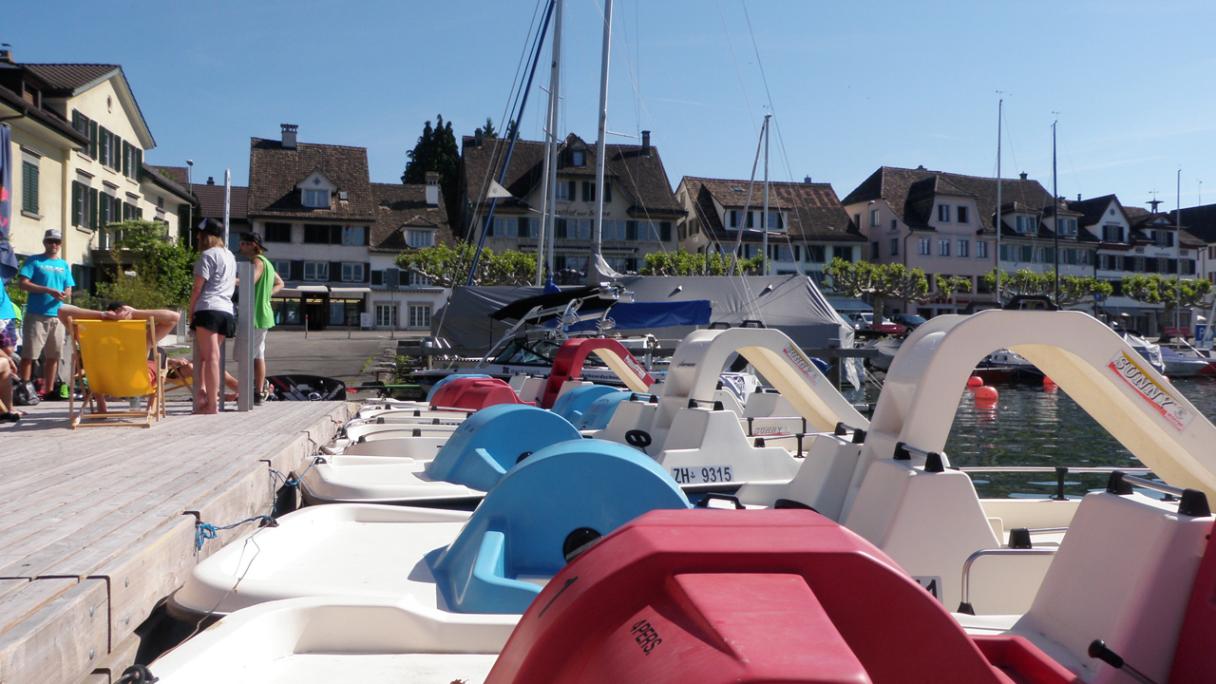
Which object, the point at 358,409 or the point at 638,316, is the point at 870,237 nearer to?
the point at 638,316

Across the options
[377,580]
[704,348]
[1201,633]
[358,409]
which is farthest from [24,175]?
[1201,633]

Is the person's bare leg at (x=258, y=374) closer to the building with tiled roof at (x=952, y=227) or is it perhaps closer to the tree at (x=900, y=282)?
the tree at (x=900, y=282)

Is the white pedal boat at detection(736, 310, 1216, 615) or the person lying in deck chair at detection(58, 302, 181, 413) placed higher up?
the person lying in deck chair at detection(58, 302, 181, 413)

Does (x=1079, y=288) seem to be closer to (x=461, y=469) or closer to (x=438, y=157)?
(x=438, y=157)

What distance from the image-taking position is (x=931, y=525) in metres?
4.07

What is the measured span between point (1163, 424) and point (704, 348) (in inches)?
142

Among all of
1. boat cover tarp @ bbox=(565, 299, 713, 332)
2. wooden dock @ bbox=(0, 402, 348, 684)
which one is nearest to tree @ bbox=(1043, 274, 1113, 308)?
boat cover tarp @ bbox=(565, 299, 713, 332)

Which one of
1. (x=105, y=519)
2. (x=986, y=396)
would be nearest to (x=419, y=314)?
(x=986, y=396)

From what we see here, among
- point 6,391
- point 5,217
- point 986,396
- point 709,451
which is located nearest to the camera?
point 709,451

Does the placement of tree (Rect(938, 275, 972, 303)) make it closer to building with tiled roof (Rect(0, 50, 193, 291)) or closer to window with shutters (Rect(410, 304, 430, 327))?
window with shutters (Rect(410, 304, 430, 327))

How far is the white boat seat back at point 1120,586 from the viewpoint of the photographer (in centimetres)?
269

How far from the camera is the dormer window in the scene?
61.8m

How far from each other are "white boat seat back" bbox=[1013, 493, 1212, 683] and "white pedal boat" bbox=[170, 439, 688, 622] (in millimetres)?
1331

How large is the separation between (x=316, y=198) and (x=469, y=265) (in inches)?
572
